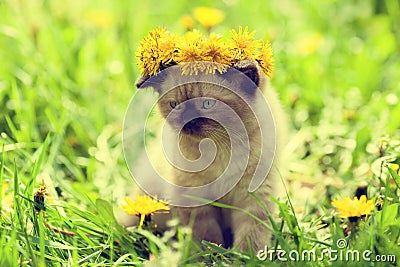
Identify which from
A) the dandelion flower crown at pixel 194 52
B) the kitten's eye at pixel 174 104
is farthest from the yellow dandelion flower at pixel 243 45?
the kitten's eye at pixel 174 104

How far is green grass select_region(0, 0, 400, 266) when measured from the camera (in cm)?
201

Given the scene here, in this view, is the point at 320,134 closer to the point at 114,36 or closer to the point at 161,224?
the point at 161,224

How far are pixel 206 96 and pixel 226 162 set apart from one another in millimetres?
309

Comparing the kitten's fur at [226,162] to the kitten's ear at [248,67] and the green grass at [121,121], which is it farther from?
the green grass at [121,121]

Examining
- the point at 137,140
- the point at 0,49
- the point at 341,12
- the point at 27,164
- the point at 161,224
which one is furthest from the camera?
the point at 341,12

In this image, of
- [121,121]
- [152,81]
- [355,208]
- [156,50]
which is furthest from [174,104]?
[121,121]

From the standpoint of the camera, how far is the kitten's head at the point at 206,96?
2.03 m

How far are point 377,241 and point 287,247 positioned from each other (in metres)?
0.31

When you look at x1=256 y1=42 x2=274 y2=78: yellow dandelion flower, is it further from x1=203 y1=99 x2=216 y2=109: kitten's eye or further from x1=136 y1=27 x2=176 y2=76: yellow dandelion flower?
x1=136 y1=27 x2=176 y2=76: yellow dandelion flower

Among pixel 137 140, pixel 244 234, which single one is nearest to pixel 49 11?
pixel 137 140

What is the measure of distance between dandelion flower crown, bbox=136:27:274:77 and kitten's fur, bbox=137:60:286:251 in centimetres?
5

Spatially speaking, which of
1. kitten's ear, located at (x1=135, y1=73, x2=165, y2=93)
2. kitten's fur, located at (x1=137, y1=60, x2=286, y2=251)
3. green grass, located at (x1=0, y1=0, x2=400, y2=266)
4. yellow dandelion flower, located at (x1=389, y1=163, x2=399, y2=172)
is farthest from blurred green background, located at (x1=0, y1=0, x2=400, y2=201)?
kitten's ear, located at (x1=135, y1=73, x2=165, y2=93)

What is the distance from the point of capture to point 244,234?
2.18 metres

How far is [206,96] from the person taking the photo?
6.70 ft
